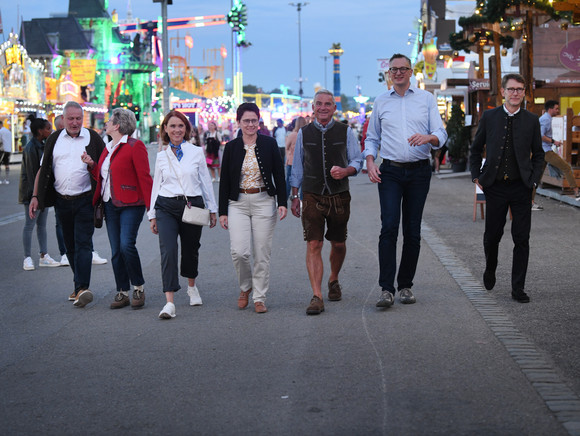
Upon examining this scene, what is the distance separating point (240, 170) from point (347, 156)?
2.90ft

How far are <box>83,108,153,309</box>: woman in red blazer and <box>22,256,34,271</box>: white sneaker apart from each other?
9.44 ft

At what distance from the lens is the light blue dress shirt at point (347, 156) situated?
7651 mm

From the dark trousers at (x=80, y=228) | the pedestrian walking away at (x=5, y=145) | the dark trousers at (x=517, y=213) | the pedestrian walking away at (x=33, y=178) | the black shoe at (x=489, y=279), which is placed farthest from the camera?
the pedestrian walking away at (x=5, y=145)

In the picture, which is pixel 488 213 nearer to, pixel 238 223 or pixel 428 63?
pixel 238 223

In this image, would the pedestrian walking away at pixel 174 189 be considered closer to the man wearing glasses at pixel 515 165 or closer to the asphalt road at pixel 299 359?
the asphalt road at pixel 299 359

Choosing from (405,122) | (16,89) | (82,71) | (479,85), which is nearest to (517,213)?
(405,122)

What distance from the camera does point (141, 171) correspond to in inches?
316

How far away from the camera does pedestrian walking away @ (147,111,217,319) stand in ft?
25.4

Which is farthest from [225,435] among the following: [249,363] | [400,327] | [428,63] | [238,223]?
[428,63]

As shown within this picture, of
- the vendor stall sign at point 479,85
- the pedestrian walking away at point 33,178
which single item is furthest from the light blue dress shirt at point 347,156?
the vendor stall sign at point 479,85

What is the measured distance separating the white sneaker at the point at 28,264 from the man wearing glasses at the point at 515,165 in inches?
208

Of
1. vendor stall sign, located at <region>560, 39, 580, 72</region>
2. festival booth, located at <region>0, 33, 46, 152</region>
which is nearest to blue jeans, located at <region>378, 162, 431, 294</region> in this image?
vendor stall sign, located at <region>560, 39, 580, 72</region>

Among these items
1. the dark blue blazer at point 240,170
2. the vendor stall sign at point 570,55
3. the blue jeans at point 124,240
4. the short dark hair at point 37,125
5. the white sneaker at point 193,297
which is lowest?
the white sneaker at point 193,297

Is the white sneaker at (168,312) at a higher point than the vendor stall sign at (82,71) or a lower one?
lower
